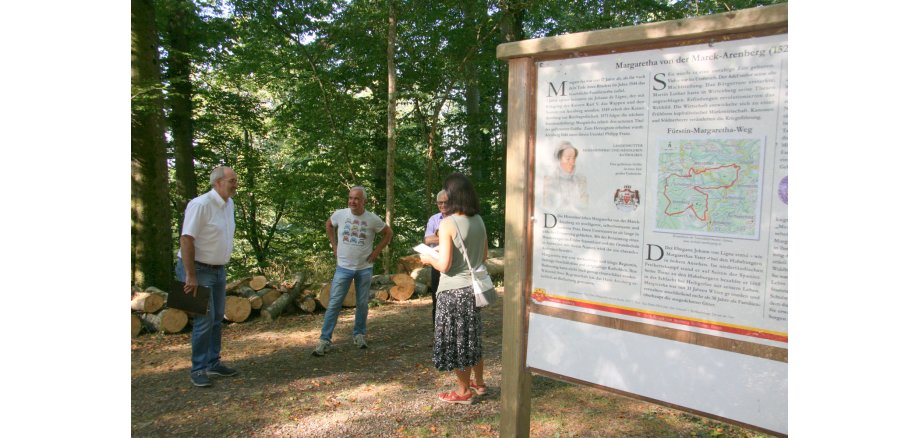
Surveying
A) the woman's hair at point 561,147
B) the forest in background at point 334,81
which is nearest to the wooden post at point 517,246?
the woman's hair at point 561,147

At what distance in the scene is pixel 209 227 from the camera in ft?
15.6

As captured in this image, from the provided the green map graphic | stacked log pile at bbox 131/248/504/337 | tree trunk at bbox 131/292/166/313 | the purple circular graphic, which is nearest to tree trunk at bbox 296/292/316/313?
stacked log pile at bbox 131/248/504/337

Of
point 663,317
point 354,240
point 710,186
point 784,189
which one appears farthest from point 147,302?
point 784,189

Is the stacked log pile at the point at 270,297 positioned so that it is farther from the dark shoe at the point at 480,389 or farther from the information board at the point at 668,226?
the information board at the point at 668,226

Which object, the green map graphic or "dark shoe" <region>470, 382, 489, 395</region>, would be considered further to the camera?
"dark shoe" <region>470, 382, 489, 395</region>

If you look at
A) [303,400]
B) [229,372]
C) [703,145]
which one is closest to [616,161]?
[703,145]

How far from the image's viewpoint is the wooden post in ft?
9.00

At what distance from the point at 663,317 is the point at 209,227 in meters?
3.84

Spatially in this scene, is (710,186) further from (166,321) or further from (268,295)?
(268,295)

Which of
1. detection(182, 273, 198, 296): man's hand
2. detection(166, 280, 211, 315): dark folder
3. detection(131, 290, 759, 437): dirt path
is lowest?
detection(131, 290, 759, 437): dirt path

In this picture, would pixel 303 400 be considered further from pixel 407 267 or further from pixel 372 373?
pixel 407 267

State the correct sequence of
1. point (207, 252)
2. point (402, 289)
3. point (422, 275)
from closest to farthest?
point (207, 252)
point (402, 289)
point (422, 275)

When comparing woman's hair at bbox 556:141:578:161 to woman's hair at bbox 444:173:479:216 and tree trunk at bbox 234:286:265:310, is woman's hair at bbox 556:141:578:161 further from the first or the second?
tree trunk at bbox 234:286:265:310

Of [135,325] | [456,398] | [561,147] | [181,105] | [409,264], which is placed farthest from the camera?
[181,105]
